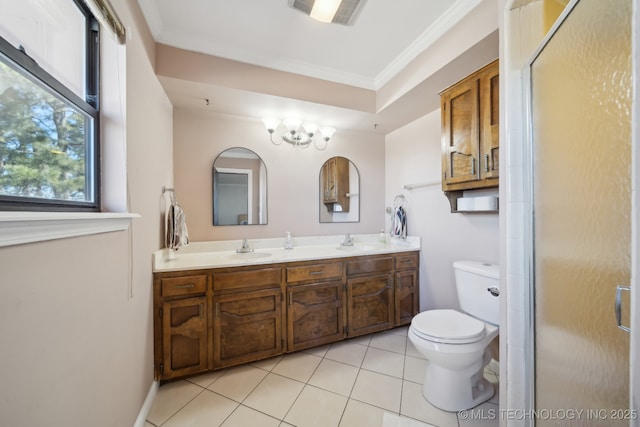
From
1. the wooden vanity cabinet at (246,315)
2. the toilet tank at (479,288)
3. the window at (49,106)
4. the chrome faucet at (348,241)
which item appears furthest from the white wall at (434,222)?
the window at (49,106)

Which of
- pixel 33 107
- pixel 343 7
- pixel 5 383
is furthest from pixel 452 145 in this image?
pixel 5 383

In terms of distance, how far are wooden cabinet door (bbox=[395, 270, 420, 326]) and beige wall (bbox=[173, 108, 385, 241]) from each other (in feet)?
2.25

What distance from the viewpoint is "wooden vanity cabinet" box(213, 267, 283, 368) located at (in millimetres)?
1678

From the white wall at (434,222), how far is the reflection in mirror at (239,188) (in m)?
1.53

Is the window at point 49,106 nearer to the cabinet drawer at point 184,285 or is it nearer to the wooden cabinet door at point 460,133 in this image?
the cabinet drawer at point 184,285

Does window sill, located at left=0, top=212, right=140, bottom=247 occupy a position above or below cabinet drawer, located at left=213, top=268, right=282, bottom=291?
above

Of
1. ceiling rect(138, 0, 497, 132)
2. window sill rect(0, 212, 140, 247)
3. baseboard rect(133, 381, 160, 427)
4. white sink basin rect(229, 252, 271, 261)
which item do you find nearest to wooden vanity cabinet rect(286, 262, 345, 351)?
white sink basin rect(229, 252, 271, 261)

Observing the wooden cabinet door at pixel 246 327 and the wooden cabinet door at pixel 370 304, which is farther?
the wooden cabinet door at pixel 370 304

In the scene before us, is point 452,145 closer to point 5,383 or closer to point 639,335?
point 639,335

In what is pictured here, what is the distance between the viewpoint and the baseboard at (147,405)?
1254mm

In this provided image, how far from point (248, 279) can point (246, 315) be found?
0.26m

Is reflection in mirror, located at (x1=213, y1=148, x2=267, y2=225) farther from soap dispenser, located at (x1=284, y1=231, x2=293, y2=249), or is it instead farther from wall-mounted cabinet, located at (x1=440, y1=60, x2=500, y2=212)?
wall-mounted cabinet, located at (x1=440, y1=60, x2=500, y2=212)

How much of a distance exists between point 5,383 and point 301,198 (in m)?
2.13

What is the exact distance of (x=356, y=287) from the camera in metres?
2.10
